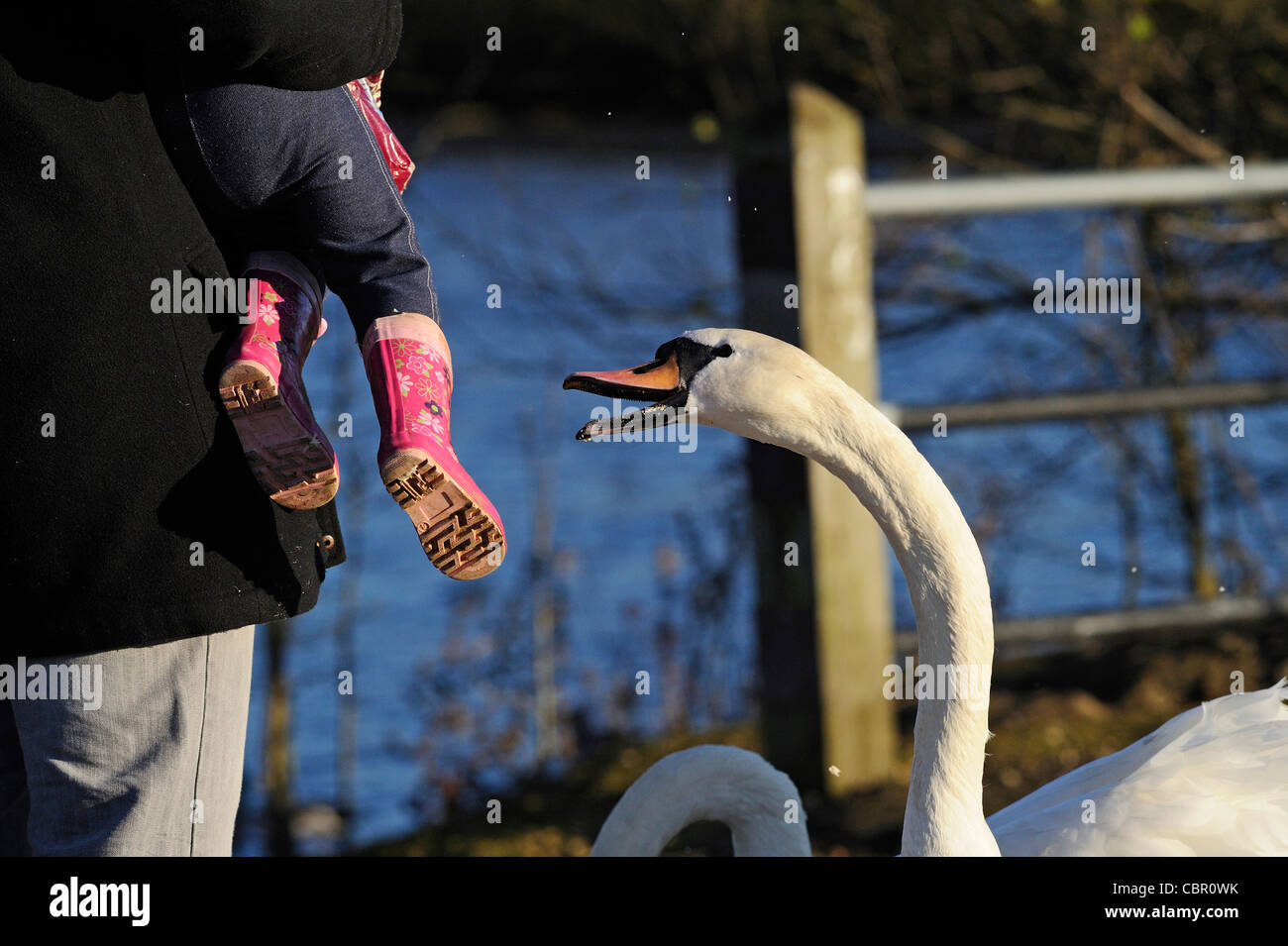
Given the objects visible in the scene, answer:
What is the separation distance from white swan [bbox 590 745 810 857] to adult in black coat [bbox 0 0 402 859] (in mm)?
833

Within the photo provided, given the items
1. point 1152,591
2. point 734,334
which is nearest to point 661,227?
point 1152,591

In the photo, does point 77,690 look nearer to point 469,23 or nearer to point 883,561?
point 883,561

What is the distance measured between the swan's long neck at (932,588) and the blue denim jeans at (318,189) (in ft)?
1.84

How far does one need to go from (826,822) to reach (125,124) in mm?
2267

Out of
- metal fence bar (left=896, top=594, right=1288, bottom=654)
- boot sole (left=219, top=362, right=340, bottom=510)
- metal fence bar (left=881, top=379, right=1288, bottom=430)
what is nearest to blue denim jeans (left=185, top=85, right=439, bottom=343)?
boot sole (left=219, top=362, right=340, bottom=510)

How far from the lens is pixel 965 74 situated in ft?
16.5

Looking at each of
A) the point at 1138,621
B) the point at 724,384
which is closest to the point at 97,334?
the point at 724,384

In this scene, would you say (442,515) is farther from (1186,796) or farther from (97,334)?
(1186,796)

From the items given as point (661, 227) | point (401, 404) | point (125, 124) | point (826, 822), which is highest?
point (661, 227)

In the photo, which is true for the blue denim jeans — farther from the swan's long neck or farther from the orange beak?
the swan's long neck

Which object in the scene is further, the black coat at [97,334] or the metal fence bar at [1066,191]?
the metal fence bar at [1066,191]

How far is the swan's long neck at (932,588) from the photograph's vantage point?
187 centimetres

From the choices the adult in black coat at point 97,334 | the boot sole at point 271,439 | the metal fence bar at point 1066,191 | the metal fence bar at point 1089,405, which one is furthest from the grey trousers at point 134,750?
the metal fence bar at point 1066,191

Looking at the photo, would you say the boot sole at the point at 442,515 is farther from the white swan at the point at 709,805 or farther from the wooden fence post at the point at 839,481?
the wooden fence post at the point at 839,481
